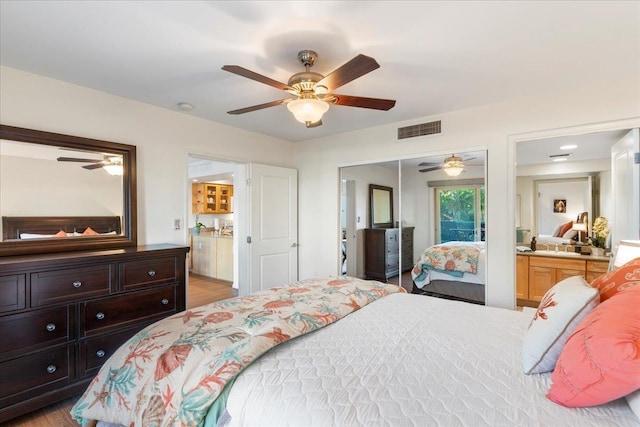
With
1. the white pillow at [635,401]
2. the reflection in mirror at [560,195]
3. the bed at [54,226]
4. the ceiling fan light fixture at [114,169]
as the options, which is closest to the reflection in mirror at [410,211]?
the reflection in mirror at [560,195]

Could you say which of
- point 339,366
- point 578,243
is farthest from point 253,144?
point 578,243

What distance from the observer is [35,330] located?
6.66 feet

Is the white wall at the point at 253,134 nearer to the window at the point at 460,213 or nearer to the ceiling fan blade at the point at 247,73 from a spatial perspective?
the window at the point at 460,213

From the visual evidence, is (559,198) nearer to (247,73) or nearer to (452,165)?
(452,165)

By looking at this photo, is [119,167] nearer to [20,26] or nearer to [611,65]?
[20,26]

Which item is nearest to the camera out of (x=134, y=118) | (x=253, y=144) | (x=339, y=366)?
(x=339, y=366)

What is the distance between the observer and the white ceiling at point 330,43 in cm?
167

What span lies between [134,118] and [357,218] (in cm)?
282

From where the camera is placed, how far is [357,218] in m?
4.24

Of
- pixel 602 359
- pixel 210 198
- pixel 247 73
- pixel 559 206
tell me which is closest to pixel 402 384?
pixel 602 359

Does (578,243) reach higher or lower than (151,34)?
lower

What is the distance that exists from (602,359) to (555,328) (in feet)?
0.86

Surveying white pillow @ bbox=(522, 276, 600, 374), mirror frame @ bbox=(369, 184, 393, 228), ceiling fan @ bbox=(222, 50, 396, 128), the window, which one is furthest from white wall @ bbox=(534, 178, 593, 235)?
white pillow @ bbox=(522, 276, 600, 374)

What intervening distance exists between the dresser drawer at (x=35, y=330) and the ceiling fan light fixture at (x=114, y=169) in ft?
4.12
